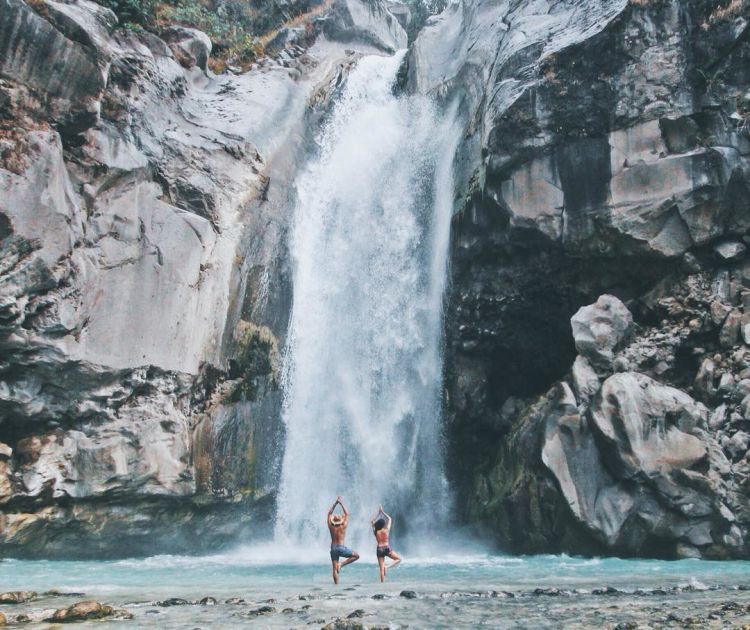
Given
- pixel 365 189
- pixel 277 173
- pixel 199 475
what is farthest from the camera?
pixel 365 189

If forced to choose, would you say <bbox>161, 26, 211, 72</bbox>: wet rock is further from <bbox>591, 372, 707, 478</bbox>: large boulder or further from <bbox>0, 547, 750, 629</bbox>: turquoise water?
<bbox>591, 372, 707, 478</bbox>: large boulder

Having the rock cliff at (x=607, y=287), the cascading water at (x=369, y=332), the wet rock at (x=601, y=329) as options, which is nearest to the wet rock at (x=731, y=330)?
the rock cliff at (x=607, y=287)

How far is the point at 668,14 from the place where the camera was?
1869cm

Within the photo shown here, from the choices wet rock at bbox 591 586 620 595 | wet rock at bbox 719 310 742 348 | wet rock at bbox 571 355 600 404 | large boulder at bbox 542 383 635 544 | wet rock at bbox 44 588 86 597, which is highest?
wet rock at bbox 719 310 742 348

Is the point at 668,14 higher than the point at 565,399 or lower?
higher

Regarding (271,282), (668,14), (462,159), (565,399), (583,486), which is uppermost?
(668,14)

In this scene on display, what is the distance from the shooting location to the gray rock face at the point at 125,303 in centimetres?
1580

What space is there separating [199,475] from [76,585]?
6.50 m

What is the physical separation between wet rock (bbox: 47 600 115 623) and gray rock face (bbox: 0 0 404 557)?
328 inches

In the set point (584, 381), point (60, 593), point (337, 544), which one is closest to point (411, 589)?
point (337, 544)

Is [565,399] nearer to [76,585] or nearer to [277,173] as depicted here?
[76,585]

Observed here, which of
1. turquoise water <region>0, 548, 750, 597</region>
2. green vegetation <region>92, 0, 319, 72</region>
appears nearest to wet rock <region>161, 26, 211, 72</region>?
green vegetation <region>92, 0, 319, 72</region>

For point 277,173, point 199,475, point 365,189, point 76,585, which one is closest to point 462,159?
point 365,189

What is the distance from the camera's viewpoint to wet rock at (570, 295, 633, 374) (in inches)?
680
